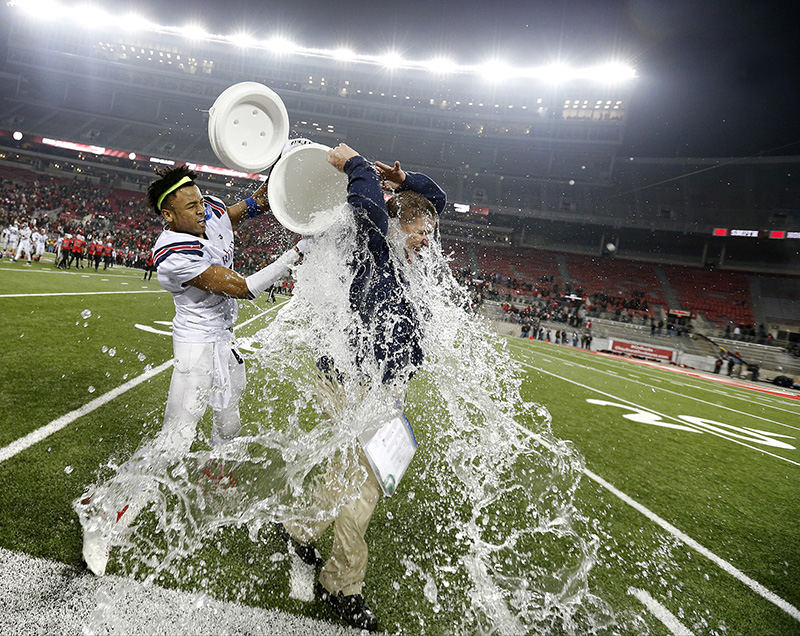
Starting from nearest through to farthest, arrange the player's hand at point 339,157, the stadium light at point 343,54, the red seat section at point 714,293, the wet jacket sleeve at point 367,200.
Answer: the wet jacket sleeve at point 367,200, the player's hand at point 339,157, the red seat section at point 714,293, the stadium light at point 343,54

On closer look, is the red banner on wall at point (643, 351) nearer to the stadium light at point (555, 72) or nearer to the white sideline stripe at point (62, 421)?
the stadium light at point (555, 72)

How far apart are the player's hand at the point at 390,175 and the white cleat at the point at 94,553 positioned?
7.45ft

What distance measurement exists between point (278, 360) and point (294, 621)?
5.19 m

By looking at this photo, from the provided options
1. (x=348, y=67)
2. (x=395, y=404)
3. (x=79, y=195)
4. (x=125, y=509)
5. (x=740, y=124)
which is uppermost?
(x=348, y=67)

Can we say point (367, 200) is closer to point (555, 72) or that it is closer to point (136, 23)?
point (555, 72)

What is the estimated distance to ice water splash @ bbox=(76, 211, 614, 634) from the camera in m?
2.19

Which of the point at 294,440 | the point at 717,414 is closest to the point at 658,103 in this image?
the point at 717,414

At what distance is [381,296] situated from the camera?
2.13 m

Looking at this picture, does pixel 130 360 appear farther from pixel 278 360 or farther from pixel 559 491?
pixel 559 491

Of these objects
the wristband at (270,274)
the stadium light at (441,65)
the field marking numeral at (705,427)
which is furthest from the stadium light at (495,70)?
the wristband at (270,274)

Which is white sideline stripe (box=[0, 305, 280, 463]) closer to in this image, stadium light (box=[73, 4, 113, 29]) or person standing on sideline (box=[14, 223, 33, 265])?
person standing on sideline (box=[14, 223, 33, 265])

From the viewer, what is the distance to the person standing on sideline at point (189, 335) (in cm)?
218

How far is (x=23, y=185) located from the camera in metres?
36.1

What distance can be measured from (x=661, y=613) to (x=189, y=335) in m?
3.12
